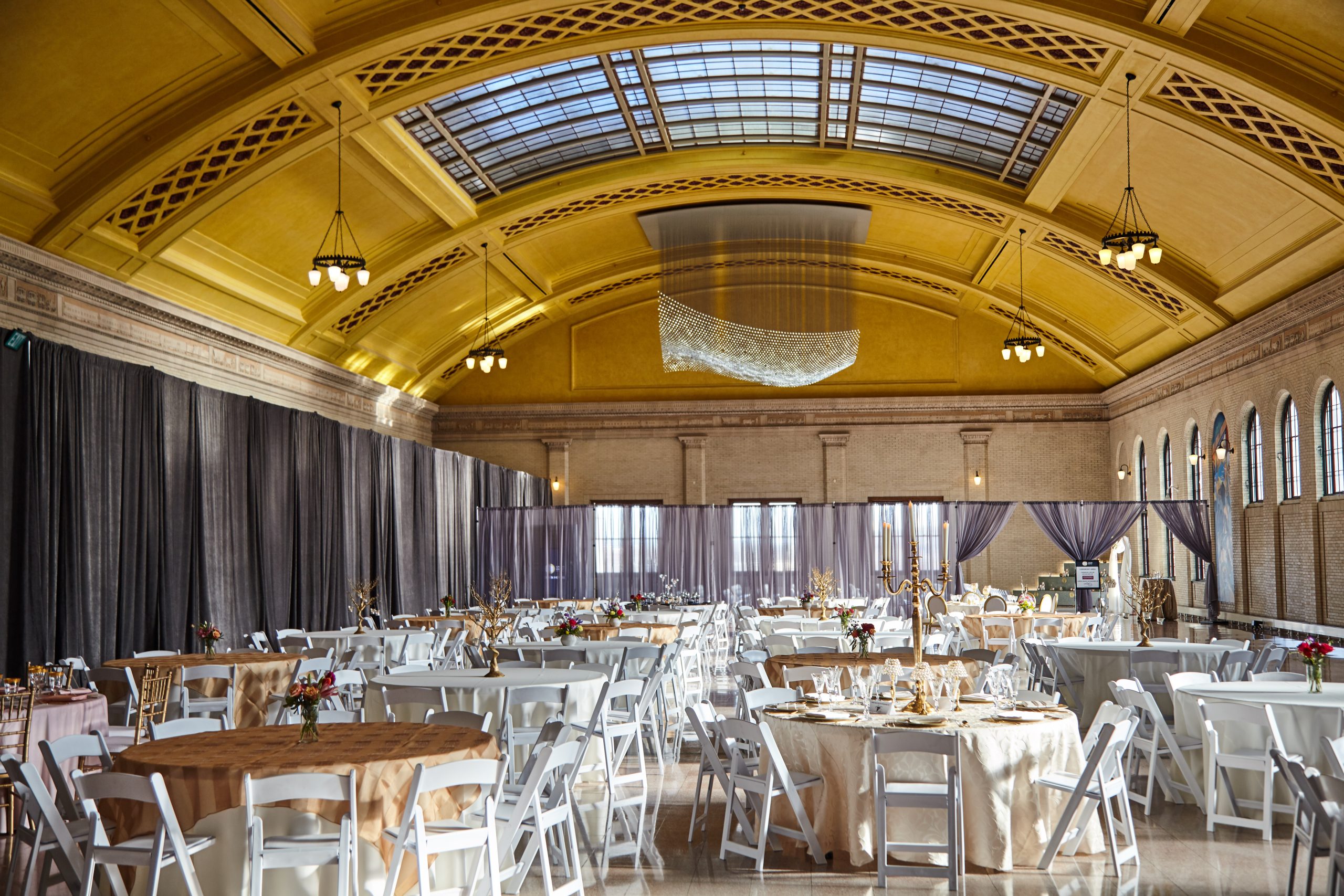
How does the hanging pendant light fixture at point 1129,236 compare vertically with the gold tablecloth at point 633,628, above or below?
above

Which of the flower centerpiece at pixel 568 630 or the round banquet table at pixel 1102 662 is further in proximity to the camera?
the flower centerpiece at pixel 568 630

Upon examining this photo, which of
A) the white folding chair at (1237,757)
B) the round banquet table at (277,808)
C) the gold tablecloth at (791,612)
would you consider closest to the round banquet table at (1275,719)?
the white folding chair at (1237,757)

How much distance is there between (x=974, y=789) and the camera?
6.09m

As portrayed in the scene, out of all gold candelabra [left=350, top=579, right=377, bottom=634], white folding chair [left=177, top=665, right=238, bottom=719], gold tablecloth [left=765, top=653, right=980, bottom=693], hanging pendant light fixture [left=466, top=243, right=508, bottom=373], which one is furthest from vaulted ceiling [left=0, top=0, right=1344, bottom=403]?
gold tablecloth [left=765, top=653, right=980, bottom=693]

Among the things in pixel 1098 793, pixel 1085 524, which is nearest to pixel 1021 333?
pixel 1085 524

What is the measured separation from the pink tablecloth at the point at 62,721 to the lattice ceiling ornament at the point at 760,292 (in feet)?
41.6

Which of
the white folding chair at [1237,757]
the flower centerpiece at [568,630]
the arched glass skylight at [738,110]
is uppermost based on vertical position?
the arched glass skylight at [738,110]

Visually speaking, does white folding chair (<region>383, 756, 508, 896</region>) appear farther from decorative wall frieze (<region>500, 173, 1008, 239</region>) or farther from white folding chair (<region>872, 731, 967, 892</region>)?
decorative wall frieze (<region>500, 173, 1008, 239</region>)

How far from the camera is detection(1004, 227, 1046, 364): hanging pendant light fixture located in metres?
19.0

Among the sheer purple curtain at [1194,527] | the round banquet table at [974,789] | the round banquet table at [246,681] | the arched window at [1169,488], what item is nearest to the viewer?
the round banquet table at [974,789]

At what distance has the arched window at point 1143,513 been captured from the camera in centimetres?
2369

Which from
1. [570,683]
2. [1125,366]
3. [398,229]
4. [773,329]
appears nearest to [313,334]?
[398,229]

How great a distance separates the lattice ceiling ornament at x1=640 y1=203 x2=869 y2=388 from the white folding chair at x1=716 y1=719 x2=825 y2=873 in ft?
42.6

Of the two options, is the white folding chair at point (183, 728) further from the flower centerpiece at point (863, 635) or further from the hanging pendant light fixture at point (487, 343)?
the hanging pendant light fixture at point (487, 343)
